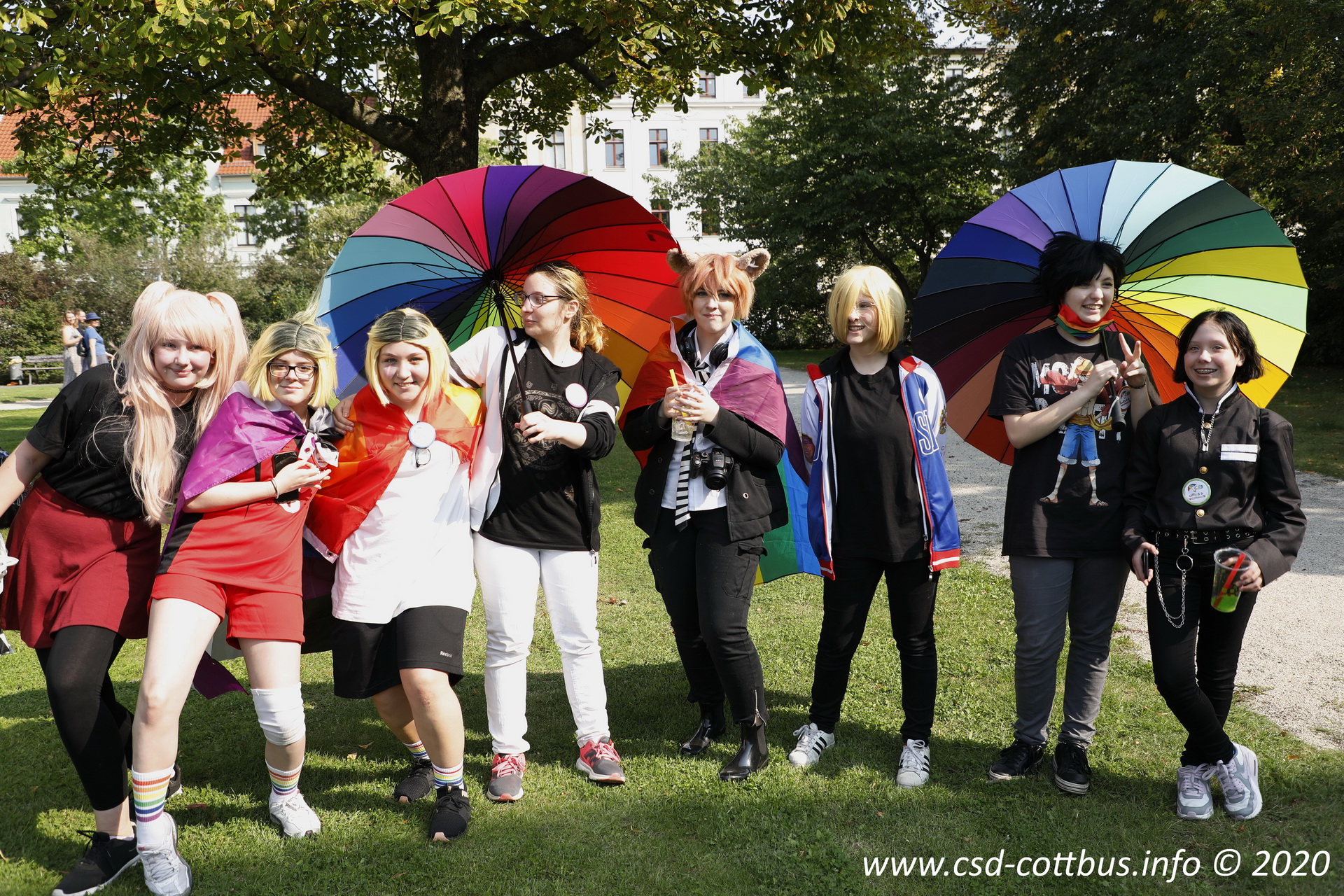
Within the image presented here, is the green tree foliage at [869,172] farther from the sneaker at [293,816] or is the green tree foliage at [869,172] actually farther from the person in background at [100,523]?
the sneaker at [293,816]

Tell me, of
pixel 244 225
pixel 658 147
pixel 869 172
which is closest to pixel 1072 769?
pixel 869 172

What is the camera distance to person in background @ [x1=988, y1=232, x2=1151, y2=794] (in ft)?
11.6

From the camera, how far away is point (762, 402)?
3.78 metres

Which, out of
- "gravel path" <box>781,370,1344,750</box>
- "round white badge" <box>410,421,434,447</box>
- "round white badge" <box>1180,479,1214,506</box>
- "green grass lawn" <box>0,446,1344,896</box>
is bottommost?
"green grass lawn" <box>0,446,1344,896</box>

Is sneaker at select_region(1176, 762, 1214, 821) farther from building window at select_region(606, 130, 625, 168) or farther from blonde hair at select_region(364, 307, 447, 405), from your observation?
building window at select_region(606, 130, 625, 168)

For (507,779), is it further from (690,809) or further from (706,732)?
(706,732)

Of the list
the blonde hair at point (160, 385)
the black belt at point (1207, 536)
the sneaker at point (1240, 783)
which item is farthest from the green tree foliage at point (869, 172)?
the blonde hair at point (160, 385)

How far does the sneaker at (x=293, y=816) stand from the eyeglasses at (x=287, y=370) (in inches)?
62.2

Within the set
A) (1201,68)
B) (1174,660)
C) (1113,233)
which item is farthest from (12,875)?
(1201,68)

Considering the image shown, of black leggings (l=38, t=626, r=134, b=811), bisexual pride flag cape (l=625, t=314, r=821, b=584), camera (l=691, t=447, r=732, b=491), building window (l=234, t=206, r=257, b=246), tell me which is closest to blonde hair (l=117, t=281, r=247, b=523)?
black leggings (l=38, t=626, r=134, b=811)

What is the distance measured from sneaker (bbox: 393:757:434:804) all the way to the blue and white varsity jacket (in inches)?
73.8

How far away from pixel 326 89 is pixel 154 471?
8.76m

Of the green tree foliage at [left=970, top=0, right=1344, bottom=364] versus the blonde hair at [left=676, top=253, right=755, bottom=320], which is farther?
the green tree foliage at [left=970, top=0, right=1344, bottom=364]

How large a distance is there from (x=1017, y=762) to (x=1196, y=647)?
33.0 inches
